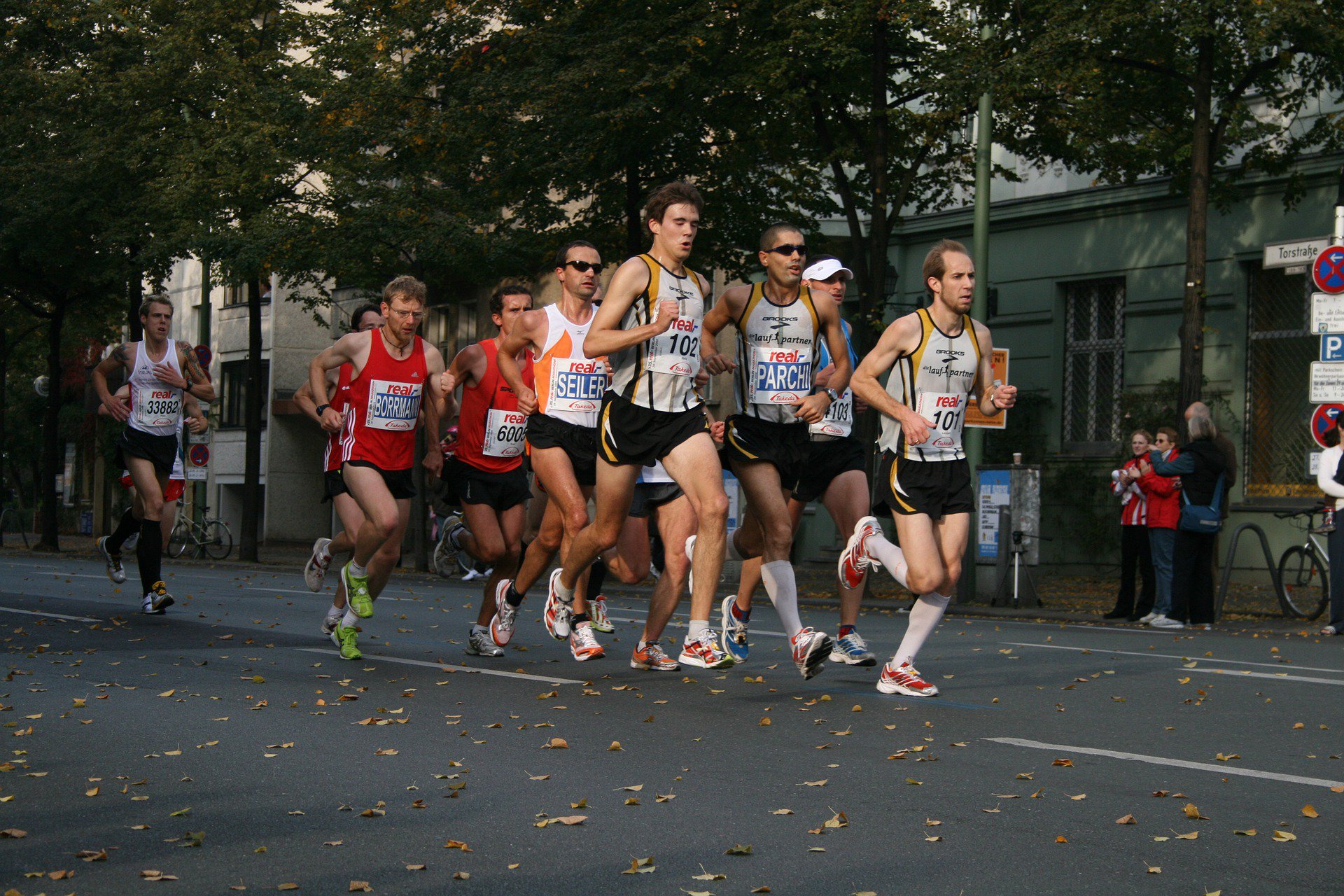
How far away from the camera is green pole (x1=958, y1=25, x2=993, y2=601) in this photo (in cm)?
1850

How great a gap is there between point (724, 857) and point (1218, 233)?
21.5 m

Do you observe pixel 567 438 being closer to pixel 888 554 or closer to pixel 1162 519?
pixel 888 554

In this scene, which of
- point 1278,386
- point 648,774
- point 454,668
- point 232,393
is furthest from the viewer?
point 232,393

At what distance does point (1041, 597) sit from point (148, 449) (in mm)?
11756

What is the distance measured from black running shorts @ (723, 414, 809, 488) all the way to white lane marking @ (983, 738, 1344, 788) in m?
2.32

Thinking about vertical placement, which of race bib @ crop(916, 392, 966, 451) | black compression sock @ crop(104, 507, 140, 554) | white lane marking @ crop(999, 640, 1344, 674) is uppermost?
race bib @ crop(916, 392, 966, 451)

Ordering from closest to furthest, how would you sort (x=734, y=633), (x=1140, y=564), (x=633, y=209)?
(x=734, y=633), (x=1140, y=564), (x=633, y=209)

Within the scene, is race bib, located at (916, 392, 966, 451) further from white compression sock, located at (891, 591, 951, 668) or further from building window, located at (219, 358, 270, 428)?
building window, located at (219, 358, 270, 428)

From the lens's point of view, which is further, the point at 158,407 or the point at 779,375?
the point at 158,407

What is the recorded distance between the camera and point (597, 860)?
4.56m

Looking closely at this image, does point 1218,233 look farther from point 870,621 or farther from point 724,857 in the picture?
point 724,857

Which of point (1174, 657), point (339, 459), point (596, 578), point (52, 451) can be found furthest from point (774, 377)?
point (52, 451)

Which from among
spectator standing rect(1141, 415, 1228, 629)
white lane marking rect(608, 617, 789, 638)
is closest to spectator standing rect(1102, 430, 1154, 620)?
spectator standing rect(1141, 415, 1228, 629)

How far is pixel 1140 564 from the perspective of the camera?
647 inches
